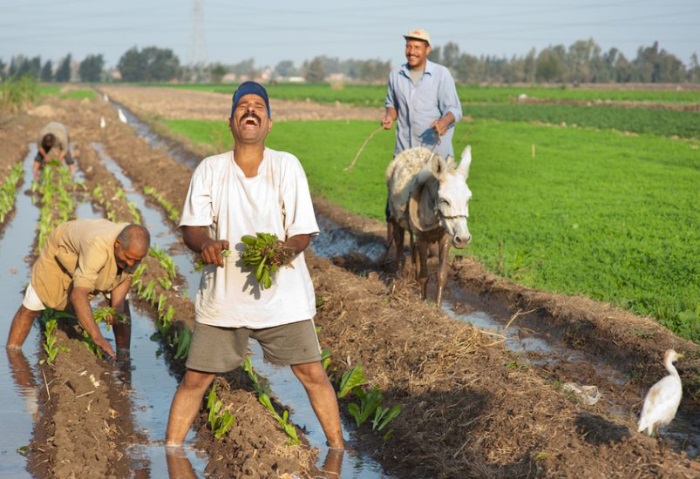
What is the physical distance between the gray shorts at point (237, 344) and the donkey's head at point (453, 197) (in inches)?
109

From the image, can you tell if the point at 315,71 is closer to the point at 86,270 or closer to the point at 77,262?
the point at 77,262

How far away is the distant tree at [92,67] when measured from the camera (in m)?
155

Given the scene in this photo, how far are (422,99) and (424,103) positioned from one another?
46mm

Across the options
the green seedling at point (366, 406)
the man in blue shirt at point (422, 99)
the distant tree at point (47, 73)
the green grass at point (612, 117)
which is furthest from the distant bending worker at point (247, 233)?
the distant tree at point (47, 73)

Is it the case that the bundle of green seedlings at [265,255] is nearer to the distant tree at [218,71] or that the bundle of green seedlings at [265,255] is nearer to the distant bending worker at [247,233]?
the distant bending worker at [247,233]

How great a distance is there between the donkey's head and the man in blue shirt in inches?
38.2

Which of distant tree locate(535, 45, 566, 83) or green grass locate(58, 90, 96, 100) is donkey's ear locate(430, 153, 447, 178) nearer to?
green grass locate(58, 90, 96, 100)

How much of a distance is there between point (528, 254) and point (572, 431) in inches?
239

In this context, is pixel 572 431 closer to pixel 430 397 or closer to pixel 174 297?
pixel 430 397

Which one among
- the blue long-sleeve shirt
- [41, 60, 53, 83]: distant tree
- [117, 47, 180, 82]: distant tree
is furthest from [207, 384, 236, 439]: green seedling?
[117, 47, 180, 82]: distant tree

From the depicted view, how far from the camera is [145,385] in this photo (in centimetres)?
684

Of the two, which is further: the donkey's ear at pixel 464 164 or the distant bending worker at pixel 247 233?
the donkey's ear at pixel 464 164

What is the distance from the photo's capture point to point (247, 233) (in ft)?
15.7

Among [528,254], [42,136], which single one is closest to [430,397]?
[528,254]
